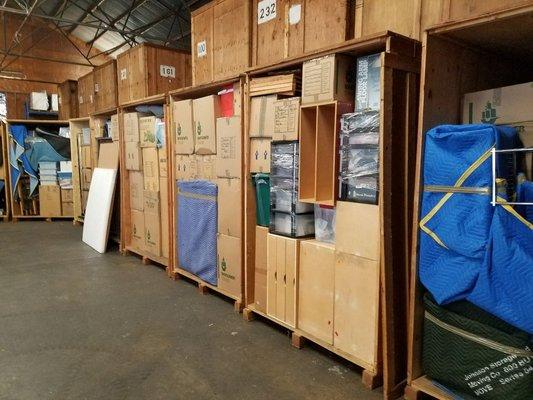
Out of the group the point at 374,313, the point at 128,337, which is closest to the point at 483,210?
the point at 374,313

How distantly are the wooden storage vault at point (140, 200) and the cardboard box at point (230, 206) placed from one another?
2.99 feet

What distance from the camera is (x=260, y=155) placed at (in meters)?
2.76

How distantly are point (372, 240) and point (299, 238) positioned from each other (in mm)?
584

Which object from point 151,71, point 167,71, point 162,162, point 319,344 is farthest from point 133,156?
point 319,344

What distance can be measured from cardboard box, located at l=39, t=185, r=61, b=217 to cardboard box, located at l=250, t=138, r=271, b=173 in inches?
223

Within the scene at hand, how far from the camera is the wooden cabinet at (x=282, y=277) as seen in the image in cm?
251

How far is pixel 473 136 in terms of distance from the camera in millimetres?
1639

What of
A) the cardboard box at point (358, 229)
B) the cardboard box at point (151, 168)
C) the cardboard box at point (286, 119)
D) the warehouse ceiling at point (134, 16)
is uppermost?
the warehouse ceiling at point (134, 16)

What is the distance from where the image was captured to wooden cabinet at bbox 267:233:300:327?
251cm

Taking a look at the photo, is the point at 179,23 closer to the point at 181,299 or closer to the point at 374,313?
the point at 181,299

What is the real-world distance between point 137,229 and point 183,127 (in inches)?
65.0

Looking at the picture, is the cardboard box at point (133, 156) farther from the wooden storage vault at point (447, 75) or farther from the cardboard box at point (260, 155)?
the wooden storage vault at point (447, 75)

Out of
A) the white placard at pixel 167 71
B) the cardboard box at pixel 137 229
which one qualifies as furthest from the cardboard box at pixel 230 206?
the white placard at pixel 167 71

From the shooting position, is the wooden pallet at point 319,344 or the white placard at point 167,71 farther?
the white placard at point 167,71
